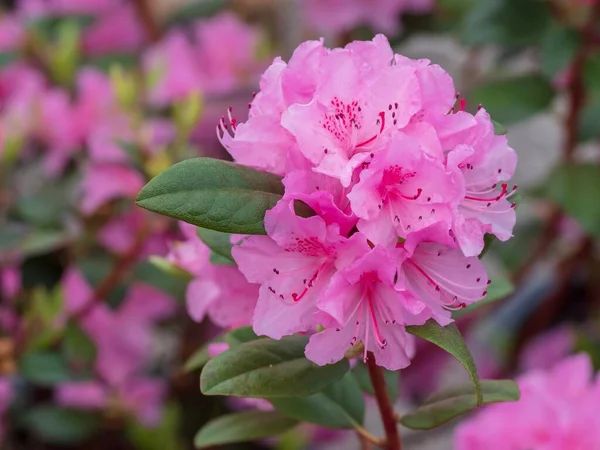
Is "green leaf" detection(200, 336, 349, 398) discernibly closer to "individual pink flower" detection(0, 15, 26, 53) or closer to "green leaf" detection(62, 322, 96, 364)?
"green leaf" detection(62, 322, 96, 364)

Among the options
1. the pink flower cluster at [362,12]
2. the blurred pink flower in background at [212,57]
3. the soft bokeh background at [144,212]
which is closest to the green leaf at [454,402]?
the soft bokeh background at [144,212]

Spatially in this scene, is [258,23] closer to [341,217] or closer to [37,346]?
[37,346]

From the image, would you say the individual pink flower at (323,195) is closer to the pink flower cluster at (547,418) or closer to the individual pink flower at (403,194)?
the individual pink flower at (403,194)

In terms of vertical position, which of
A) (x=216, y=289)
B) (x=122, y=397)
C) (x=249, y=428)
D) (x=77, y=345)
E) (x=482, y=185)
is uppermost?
(x=482, y=185)

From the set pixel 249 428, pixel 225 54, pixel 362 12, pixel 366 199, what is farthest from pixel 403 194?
pixel 225 54

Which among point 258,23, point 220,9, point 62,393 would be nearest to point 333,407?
point 62,393

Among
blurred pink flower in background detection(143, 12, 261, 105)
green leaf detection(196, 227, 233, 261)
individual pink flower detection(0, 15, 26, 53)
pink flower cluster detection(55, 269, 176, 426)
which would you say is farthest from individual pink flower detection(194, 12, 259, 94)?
green leaf detection(196, 227, 233, 261)

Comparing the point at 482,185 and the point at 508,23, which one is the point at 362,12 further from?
the point at 482,185
